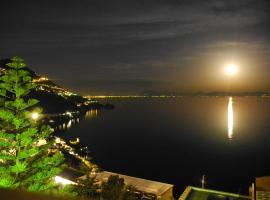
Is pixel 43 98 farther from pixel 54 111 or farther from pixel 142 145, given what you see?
pixel 142 145

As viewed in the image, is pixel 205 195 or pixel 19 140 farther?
pixel 205 195

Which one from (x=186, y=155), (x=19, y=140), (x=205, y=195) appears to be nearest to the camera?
(x=19, y=140)

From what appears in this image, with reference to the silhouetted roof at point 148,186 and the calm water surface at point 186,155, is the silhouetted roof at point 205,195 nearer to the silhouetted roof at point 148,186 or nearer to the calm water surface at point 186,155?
the silhouetted roof at point 148,186

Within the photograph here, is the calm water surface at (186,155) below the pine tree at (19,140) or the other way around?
below

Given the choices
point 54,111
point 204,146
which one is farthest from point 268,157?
point 54,111

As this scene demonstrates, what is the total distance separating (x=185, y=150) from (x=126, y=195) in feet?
196

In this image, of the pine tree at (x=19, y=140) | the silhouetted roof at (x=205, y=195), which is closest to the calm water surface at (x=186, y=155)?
the silhouetted roof at (x=205, y=195)

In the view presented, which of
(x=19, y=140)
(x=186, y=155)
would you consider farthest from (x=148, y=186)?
(x=186, y=155)

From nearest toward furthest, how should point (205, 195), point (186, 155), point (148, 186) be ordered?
point (148, 186) < point (205, 195) < point (186, 155)

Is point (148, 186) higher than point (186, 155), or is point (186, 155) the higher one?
point (148, 186)

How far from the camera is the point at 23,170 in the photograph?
12.8m

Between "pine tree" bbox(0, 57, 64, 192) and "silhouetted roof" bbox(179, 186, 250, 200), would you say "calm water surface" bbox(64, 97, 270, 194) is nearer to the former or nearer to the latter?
"silhouetted roof" bbox(179, 186, 250, 200)

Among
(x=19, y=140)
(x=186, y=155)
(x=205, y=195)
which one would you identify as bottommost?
(x=186, y=155)

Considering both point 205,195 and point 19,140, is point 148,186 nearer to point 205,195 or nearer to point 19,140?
point 205,195
